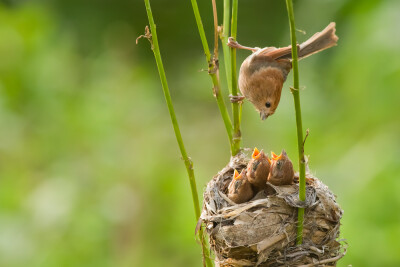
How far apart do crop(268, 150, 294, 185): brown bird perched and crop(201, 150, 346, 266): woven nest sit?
0.01 m

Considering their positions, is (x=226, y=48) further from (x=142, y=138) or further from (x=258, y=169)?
(x=142, y=138)

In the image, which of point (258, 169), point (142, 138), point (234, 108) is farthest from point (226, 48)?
point (142, 138)

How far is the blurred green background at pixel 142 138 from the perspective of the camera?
264 cm

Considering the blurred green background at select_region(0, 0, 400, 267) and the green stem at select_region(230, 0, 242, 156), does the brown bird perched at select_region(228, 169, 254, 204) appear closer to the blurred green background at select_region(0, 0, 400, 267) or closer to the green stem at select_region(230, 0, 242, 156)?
the green stem at select_region(230, 0, 242, 156)

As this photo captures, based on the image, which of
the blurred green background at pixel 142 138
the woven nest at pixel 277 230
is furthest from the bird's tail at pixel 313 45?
the blurred green background at pixel 142 138

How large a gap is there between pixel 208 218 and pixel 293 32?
0.39m

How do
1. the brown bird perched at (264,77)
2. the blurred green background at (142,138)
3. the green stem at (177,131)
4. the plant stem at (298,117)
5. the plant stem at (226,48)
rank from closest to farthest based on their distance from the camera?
the plant stem at (298,117) < the green stem at (177,131) < the plant stem at (226,48) < the brown bird perched at (264,77) < the blurred green background at (142,138)

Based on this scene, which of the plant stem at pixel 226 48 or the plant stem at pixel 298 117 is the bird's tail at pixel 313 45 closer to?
the plant stem at pixel 226 48

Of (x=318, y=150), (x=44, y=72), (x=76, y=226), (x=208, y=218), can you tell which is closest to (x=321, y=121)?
(x=318, y=150)

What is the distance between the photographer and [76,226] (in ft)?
9.36

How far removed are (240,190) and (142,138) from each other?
2.29 m

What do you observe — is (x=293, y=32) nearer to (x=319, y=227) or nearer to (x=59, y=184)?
(x=319, y=227)

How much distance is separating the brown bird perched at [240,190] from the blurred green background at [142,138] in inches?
56.7

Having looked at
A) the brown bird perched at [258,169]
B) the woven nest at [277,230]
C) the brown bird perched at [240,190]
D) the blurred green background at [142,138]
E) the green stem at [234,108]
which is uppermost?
the blurred green background at [142,138]
